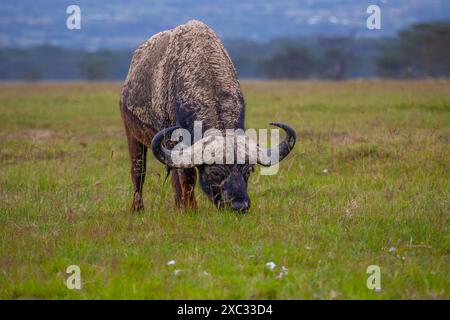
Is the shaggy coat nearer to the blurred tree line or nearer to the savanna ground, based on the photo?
Answer: the savanna ground

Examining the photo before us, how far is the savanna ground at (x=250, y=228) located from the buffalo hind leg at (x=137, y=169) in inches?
7.1

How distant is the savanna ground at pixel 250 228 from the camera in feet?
17.8

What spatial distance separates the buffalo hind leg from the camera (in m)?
8.30

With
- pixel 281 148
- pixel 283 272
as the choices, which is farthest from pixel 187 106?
pixel 283 272

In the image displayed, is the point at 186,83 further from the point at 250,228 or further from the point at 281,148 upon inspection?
the point at 250,228

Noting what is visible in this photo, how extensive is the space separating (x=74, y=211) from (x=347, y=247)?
133 inches

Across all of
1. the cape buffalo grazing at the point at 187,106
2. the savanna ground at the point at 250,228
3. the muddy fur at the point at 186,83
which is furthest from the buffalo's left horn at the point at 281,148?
the savanna ground at the point at 250,228

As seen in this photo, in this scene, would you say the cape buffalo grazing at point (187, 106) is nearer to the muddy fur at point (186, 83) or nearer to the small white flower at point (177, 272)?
the muddy fur at point (186, 83)

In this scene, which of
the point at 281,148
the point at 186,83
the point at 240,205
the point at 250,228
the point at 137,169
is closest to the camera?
the point at 240,205

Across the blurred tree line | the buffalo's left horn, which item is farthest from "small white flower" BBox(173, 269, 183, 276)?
the blurred tree line

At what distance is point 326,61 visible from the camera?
242ft

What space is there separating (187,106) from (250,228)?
1.61 meters
